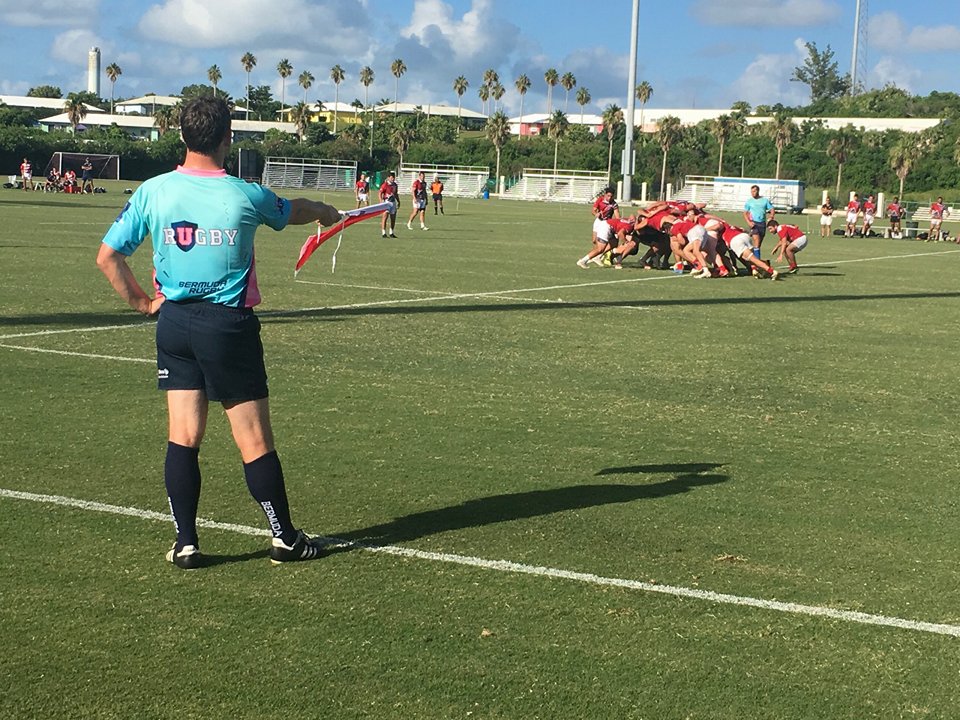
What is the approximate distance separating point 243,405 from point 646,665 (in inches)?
84.0

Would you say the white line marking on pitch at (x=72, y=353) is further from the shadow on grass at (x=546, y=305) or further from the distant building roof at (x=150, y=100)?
the distant building roof at (x=150, y=100)

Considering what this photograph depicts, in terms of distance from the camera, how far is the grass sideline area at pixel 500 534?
446cm

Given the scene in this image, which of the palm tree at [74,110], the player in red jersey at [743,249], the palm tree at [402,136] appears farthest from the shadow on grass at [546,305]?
the palm tree at [74,110]

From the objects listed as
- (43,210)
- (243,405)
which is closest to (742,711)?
(243,405)

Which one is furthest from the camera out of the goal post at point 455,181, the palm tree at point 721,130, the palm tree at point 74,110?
the palm tree at point 74,110

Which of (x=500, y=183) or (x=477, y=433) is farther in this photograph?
(x=500, y=183)

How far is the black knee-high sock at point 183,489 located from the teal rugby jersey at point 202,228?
0.72 m

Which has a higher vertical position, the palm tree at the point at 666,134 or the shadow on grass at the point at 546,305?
the palm tree at the point at 666,134

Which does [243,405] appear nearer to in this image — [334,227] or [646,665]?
[334,227]

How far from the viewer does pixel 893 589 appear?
220 inches

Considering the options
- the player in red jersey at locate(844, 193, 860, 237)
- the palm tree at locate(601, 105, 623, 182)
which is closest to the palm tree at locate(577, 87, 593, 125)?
the palm tree at locate(601, 105, 623, 182)

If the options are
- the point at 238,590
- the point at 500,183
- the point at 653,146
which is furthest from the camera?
the point at 653,146

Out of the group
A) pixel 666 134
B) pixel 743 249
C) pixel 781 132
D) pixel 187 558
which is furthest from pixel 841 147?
pixel 187 558

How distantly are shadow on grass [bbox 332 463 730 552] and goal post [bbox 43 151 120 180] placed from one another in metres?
77.6
